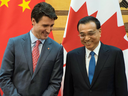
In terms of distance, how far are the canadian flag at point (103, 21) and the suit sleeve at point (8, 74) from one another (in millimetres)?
958

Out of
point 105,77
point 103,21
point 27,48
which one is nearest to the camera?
point 105,77

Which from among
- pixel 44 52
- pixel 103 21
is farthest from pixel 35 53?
pixel 103 21

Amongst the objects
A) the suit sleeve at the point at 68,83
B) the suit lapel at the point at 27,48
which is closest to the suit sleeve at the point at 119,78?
the suit sleeve at the point at 68,83

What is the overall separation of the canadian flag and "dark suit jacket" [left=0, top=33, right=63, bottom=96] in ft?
2.64

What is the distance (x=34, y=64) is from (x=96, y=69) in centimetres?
56

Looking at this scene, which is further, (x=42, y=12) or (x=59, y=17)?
(x=59, y=17)

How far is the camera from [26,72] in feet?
5.40

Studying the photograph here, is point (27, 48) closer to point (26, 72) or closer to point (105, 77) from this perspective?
point (26, 72)

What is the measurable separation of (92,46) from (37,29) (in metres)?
0.53

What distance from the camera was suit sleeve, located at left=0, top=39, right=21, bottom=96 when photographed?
1.60 metres

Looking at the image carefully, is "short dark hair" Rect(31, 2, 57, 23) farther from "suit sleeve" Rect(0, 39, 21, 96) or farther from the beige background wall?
the beige background wall

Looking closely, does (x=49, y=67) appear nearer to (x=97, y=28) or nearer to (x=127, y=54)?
(x=97, y=28)

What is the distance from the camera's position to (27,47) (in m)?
1.70

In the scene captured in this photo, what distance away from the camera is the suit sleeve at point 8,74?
160 cm
